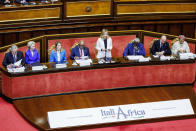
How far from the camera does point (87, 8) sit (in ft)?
29.6

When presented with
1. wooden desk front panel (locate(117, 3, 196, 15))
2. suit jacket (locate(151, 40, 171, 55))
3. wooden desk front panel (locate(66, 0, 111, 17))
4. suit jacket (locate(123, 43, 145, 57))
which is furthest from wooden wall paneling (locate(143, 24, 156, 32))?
suit jacket (locate(123, 43, 145, 57))

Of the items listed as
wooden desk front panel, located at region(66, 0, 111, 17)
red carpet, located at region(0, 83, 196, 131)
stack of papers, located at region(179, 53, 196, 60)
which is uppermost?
wooden desk front panel, located at region(66, 0, 111, 17)

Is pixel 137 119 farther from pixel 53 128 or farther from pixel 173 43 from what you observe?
pixel 173 43

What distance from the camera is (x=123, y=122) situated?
248 inches

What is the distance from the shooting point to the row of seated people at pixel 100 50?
716 centimetres

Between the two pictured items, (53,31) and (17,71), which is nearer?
(17,71)

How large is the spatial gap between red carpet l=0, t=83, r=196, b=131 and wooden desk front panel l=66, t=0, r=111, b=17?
3094 mm

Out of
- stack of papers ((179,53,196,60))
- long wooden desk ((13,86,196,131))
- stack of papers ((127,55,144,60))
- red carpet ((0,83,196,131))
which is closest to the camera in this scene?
red carpet ((0,83,196,131))

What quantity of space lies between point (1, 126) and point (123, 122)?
1.86m

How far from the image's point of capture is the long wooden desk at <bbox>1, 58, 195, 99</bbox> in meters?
6.71

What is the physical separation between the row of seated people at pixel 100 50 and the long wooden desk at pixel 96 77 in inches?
12.6

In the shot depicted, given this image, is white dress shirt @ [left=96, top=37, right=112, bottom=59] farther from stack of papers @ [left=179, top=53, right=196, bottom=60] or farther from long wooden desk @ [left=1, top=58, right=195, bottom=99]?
stack of papers @ [left=179, top=53, right=196, bottom=60]

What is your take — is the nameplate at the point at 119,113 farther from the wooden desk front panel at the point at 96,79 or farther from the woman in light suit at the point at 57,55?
the woman in light suit at the point at 57,55

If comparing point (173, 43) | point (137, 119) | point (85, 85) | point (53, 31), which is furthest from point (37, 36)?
point (137, 119)
